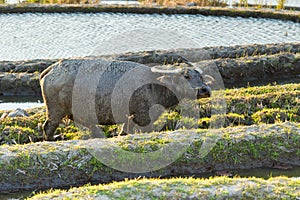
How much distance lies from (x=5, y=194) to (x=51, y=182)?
0.51 m

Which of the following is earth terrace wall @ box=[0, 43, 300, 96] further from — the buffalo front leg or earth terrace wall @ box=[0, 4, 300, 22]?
earth terrace wall @ box=[0, 4, 300, 22]

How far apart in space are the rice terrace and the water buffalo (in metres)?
0.01

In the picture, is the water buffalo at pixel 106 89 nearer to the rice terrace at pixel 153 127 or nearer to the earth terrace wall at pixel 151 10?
the rice terrace at pixel 153 127

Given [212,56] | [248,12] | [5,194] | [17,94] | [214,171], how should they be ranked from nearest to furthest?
[5,194], [214,171], [17,94], [212,56], [248,12]

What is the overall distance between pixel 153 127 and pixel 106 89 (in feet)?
2.79

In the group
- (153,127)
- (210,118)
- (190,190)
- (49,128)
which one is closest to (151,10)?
(210,118)

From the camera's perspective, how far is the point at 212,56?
11.9 metres

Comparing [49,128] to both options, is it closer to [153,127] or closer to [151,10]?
[153,127]

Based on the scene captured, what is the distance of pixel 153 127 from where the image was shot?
7.82 meters

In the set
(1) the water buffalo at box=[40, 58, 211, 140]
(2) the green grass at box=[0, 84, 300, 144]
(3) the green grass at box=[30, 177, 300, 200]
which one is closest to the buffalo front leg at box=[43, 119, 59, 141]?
(1) the water buffalo at box=[40, 58, 211, 140]

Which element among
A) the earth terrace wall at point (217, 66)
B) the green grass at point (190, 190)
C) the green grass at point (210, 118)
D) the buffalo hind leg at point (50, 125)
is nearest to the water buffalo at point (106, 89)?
the buffalo hind leg at point (50, 125)

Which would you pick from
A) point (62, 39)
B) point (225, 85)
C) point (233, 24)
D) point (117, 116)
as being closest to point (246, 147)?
point (117, 116)

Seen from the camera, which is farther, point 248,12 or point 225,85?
point 248,12

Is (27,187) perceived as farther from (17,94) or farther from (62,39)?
(62,39)
